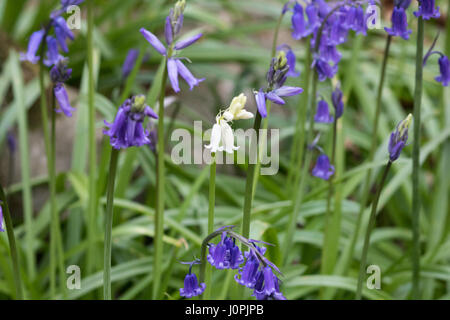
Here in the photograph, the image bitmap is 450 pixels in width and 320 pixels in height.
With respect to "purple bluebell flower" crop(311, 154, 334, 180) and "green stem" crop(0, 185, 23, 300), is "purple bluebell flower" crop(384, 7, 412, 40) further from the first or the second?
"green stem" crop(0, 185, 23, 300)

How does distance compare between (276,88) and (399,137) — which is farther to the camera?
(399,137)

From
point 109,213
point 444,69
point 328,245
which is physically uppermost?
point 444,69

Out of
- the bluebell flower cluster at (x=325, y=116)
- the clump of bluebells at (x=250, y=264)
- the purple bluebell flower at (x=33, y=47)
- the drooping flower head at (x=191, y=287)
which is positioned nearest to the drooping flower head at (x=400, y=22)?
the bluebell flower cluster at (x=325, y=116)

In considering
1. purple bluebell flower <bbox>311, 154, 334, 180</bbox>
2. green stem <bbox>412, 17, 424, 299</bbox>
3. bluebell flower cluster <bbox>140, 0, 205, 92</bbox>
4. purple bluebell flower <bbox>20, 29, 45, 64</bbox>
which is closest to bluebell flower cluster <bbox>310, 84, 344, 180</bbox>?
Result: purple bluebell flower <bbox>311, 154, 334, 180</bbox>

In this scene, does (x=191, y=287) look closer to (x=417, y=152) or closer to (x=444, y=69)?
(x=417, y=152)

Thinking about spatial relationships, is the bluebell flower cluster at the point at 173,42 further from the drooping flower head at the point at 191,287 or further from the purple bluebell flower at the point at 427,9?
the purple bluebell flower at the point at 427,9

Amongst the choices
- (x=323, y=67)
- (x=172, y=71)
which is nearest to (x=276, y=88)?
(x=172, y=71)
